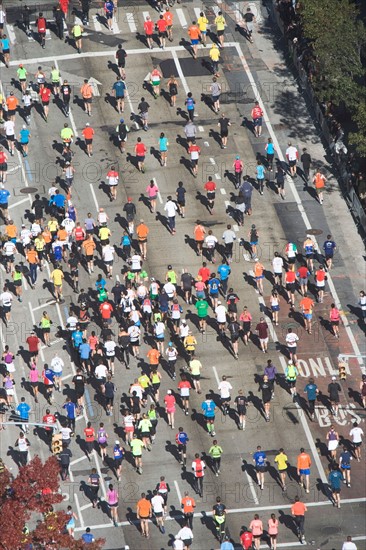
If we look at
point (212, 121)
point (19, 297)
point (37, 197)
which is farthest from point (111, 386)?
point (212, 121)

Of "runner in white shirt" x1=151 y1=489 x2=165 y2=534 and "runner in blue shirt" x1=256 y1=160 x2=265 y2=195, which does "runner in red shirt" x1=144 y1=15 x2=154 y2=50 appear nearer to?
"runner in blue shirt" x1=256 y1=160 x2=265 y2=195

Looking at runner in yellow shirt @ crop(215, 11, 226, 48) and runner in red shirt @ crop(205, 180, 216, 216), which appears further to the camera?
runner in yellow shirt @ crop(215, 11, 226, 48)

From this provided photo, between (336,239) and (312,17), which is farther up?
(312,17)

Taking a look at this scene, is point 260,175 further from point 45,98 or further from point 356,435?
point 356,435

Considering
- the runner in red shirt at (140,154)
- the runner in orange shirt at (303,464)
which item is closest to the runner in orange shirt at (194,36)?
the runner in red shirt at (140,154)

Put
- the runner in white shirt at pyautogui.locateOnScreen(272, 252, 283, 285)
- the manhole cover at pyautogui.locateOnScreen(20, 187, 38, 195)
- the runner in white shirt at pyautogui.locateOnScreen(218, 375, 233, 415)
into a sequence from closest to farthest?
the runner in white shirt at pyautogui.locateOnScreen(218, 375, 233, 415) → the runner in white shirt at pyautogui.locateOnScreen(272, 252, 283, 285) → the manhole cover at pyautogui.locateOnScreen(20, 187, 38, 195)

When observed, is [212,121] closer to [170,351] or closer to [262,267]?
[262,267]

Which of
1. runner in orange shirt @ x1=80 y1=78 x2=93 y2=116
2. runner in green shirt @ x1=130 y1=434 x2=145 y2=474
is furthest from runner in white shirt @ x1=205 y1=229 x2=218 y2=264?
runner in green shirt @ x1=130 y1=434 x2=145 y2=474
